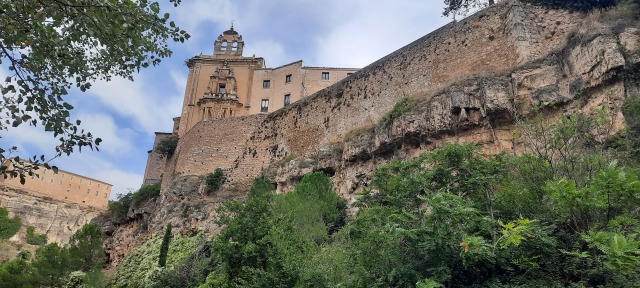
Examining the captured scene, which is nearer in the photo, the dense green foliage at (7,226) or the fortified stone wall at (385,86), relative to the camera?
the fortified stone wall at (385,86)

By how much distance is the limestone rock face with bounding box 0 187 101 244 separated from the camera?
165 ft

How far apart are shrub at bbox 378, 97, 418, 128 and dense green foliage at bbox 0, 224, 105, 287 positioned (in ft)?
52.3

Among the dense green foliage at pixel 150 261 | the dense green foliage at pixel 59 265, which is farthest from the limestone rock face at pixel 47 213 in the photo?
the dense green foliage at pixel 150 261

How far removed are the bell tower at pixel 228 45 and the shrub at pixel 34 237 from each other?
97.0 feet

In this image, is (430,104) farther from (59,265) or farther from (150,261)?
(59,265)

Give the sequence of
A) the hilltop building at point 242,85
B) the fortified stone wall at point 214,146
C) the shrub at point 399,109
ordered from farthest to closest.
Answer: the hilltop building at point 242,85 → the fortified stone wall at point 214,146 → the shrub at point 399,109

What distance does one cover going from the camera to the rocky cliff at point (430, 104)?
14.1 meters

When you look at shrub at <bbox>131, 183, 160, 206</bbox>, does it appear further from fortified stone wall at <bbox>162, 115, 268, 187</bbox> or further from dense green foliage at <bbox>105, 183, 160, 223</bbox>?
fortified stone wall at <bbox>162, 115, 268, 187</bbox>

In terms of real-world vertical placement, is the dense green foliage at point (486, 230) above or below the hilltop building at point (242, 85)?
below

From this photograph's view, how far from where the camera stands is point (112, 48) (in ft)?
18.1

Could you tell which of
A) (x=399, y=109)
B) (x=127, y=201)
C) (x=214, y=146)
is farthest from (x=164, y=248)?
(x=399, y=109)

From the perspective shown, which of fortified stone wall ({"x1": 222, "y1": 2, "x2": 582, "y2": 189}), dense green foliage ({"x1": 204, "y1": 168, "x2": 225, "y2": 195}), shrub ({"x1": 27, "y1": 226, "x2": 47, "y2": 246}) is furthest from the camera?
shrub ({"x1": 27, "y1": 226, "x2": 47, "y2": 246})

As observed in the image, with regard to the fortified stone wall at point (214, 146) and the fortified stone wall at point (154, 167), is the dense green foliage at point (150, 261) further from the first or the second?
the fortified stone wall at point (154, 167)

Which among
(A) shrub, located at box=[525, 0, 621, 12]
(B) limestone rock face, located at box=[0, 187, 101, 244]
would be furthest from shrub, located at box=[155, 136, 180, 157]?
(A) shrub, located at box=[525, 0, 621, 12]
